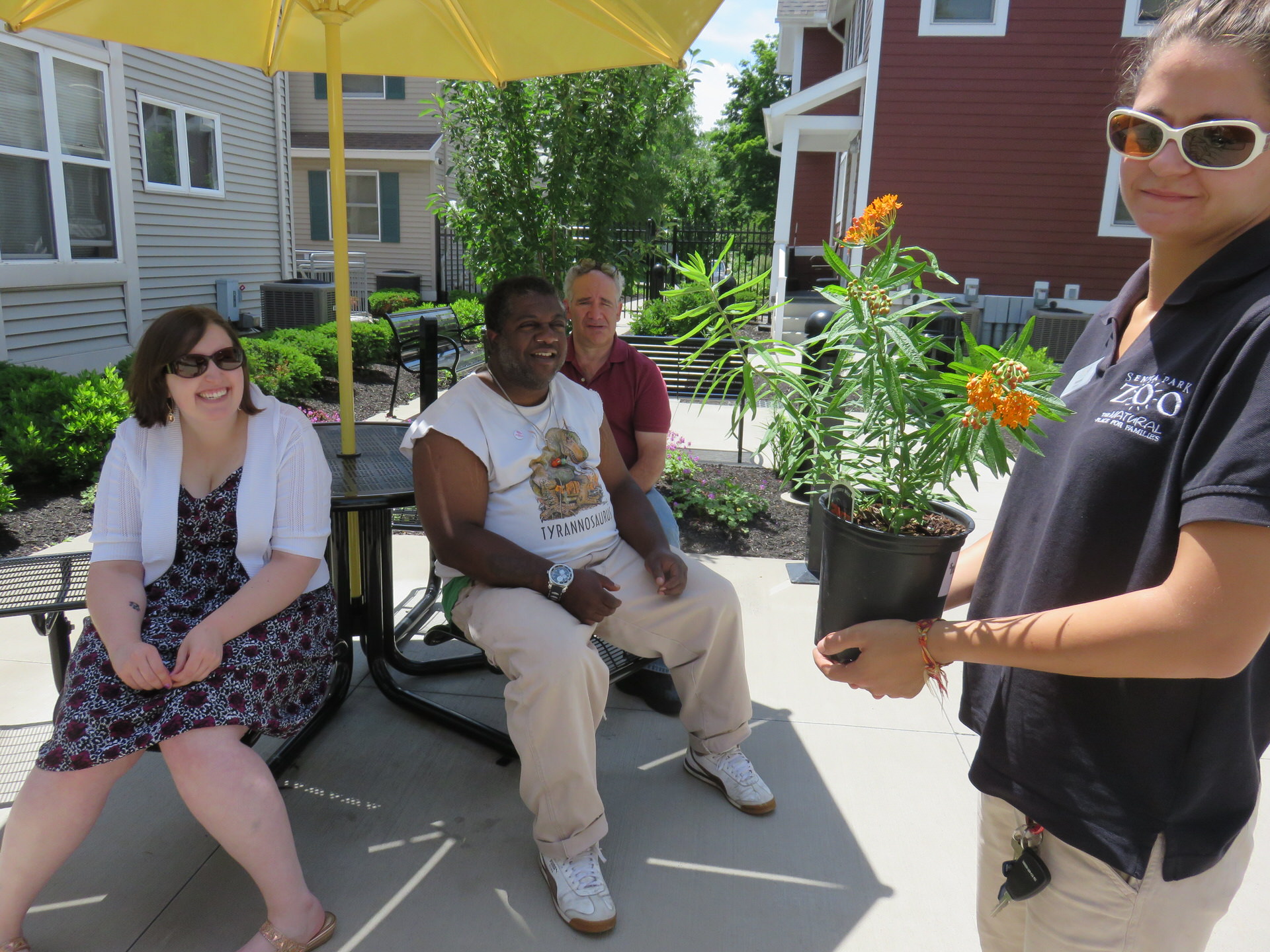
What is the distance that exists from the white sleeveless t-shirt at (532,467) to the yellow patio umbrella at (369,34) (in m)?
0.53

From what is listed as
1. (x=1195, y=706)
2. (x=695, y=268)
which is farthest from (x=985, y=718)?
(x=695, y=268)

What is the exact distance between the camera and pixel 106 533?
212 cm

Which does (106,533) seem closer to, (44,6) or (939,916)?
(44,6)

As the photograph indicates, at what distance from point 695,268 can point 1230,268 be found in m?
0.81

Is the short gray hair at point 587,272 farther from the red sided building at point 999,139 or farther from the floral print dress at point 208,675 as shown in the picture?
the red sided building at point 999,139

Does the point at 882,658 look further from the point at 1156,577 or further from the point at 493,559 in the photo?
the point at 493,559

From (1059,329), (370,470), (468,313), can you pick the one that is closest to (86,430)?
(370,470)

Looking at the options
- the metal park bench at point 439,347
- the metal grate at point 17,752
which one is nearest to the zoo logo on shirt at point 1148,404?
the metal grate at point 17,752

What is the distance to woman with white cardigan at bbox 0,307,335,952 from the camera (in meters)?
1.84

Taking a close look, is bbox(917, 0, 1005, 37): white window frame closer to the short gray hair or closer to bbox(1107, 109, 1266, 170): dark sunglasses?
the short gray hair

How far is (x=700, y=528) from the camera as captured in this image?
4.85 meters

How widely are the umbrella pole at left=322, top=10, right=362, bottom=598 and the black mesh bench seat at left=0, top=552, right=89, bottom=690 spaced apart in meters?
0.79

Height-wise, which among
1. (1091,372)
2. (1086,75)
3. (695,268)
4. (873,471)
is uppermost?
(1086,75)

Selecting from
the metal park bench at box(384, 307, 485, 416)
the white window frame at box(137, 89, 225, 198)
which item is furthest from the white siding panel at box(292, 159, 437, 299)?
the metal park bench at box(384, 307, 485, 416)
